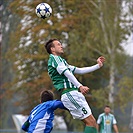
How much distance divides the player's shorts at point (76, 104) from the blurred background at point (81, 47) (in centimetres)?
1966

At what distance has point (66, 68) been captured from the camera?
852cm

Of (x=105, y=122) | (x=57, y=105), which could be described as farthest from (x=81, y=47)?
(x=57, y=105)

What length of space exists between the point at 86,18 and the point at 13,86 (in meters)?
7.12

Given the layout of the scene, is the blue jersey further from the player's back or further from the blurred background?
the blurred background

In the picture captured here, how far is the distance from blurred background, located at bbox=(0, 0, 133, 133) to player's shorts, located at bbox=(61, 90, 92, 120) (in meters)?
19.7

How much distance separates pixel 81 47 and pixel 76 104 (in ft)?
70.4

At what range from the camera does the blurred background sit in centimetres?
2947

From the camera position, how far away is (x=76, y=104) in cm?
857

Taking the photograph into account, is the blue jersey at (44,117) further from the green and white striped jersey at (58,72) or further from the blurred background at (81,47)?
the blurred background at (81,47)

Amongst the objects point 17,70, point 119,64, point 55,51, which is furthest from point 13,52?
point 55,51

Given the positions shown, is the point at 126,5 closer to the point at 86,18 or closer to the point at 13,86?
A: the point at 86,18

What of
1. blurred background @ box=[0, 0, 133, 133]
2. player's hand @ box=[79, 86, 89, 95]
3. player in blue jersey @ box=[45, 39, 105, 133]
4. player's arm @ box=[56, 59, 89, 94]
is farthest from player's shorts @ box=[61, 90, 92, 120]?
blurred background @ box=[0, 0, 133, 133]

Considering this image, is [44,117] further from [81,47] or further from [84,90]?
[81,47]

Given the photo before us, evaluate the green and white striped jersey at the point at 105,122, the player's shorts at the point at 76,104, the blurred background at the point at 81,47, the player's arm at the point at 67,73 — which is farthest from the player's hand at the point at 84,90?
the blurred background at the point at 81,47
